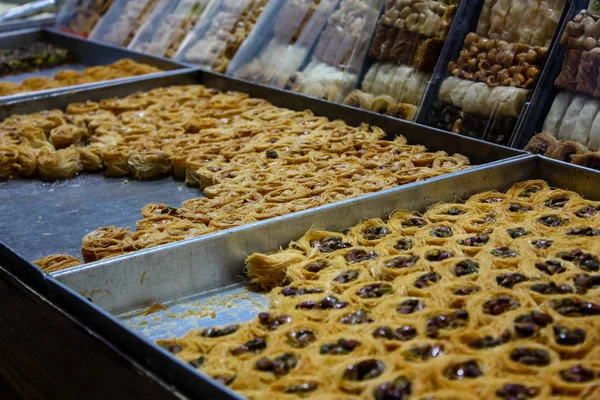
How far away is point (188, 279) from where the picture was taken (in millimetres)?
3424

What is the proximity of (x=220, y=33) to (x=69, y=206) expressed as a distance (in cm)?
318

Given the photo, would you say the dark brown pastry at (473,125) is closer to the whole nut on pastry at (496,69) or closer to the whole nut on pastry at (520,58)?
the whole nut on pastry at (496,69)

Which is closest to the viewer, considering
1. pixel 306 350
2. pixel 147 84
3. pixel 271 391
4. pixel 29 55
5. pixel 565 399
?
pixel 565 399

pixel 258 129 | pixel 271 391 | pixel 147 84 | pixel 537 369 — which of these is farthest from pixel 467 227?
pixel 147 84

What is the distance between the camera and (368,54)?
595 centimetres

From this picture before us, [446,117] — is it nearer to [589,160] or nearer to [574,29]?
[574,29]

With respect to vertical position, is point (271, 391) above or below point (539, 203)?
below

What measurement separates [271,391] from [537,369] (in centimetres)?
81

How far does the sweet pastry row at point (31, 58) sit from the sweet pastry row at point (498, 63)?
5.15 m

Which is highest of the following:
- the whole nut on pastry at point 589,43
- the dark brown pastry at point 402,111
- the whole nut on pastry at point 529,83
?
the whole nut on pastry at point 589,43

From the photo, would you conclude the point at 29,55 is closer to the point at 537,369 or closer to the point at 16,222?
the point at 16,222

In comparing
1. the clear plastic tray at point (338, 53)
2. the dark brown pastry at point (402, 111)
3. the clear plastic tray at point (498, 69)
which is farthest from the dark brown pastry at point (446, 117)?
the clear plastic tray at point (338, 53)

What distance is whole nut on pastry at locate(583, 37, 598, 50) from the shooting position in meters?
4.51

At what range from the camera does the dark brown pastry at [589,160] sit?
169 inches
